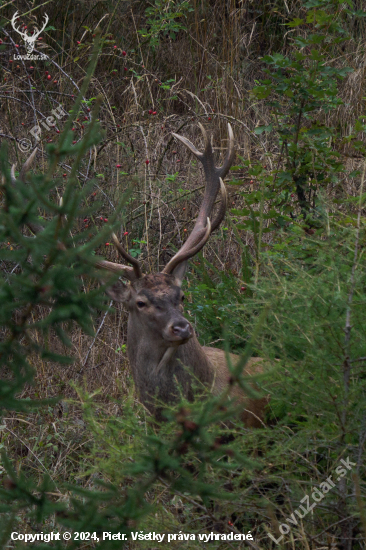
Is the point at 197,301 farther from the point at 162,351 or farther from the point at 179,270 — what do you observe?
the point at 162,351

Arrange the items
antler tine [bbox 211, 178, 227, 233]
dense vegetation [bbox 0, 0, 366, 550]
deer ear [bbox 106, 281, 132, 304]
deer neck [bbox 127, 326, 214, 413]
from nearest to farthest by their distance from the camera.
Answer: dense vegetation [bbox 0, 0, 366, 550]
deer neck [bbox 127, 326, 214, 413]
deer ear [bbox 106, 281, 132, 304]
antler tine [bbox 211, 178, 227, 233]

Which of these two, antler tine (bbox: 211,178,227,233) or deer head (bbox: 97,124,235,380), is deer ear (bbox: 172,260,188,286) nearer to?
deer head (bbox: 97,124,235,380)

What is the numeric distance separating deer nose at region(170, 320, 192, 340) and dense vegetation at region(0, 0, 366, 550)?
0.28 metres

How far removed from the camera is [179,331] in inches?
134

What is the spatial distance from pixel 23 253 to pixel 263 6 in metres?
7.30

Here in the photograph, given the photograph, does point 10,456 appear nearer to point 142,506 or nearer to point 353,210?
point 142,506

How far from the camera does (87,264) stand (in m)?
1.69

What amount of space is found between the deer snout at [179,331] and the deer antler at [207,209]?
1.87 feet

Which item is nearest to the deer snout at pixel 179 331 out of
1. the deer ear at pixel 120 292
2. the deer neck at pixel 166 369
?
the deer neck at pixel 166 369

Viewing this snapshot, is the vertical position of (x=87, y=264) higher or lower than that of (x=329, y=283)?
higher

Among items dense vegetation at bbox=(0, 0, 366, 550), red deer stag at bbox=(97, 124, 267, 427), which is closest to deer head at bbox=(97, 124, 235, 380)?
red deer stag at bbox=(97, 124, 267, 427)

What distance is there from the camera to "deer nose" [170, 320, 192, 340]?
11.1 feet

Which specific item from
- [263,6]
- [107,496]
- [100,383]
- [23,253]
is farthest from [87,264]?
[263,6]

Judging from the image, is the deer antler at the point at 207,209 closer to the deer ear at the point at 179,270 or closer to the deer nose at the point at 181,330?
the deer ear at the point at 179,270
